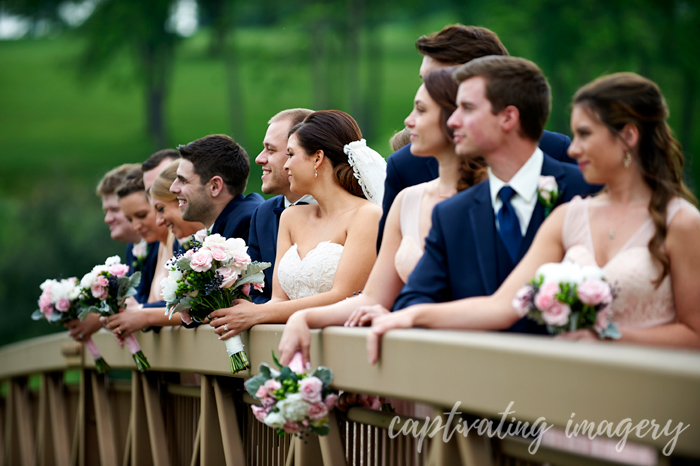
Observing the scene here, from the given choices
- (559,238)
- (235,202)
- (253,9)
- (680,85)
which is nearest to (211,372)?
(235,202)

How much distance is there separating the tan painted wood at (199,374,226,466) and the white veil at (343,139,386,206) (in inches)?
57.3

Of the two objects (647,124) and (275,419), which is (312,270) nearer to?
(275,419)

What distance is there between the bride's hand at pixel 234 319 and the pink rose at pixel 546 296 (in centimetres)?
195

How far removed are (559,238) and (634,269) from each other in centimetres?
27

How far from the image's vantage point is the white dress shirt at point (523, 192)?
291 cm

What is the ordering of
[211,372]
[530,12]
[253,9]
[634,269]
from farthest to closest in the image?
[253,9]
[530,12]
[211,372]
[634,269]

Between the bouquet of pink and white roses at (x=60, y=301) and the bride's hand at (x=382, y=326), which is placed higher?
the bride's hand at (x=382, y=326)

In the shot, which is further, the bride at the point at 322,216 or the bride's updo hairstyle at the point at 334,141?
the bride's updo hairstyle at the point at 334,141

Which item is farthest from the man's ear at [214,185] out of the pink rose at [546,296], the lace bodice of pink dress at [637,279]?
the pink rose at [546,296]

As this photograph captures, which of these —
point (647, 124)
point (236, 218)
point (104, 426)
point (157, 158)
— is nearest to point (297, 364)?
point (647, 124)

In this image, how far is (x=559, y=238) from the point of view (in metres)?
2.74

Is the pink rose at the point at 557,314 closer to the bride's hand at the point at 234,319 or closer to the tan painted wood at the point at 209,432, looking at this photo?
the bride's hand at the point at 234,319

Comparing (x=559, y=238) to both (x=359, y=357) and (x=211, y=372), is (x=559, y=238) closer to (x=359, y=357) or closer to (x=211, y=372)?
(x=359, y=357)

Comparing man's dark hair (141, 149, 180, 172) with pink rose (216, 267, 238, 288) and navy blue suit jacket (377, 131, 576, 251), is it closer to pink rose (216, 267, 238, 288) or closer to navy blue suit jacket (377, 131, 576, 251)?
pink rose (216, 267, 238, 288)
